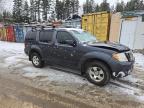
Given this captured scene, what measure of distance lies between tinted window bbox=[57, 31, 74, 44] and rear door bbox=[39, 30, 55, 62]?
1.25ft

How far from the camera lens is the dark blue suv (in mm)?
6690

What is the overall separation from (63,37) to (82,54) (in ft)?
3.87

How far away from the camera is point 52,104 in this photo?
5.58m

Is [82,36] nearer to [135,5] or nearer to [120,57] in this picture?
[120,57]

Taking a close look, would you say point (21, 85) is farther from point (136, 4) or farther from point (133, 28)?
point (136, 4)

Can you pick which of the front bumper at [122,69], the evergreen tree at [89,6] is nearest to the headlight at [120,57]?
the front bumper at [122,69]

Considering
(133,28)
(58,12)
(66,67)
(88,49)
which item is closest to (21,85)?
(66,67)

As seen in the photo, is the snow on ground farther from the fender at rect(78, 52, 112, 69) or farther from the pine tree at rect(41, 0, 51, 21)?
the pine tree at rect(41, 0, 51, 21)

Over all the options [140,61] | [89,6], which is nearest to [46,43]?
[140,61]

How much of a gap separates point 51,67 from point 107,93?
3608 mm

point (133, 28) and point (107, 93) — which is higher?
point (133, 28)

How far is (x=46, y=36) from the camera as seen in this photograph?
8828 mm

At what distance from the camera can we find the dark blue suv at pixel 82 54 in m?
6.69

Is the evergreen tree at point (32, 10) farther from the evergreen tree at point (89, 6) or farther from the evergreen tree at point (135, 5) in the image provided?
the evergreen tree at point (135, 5)
